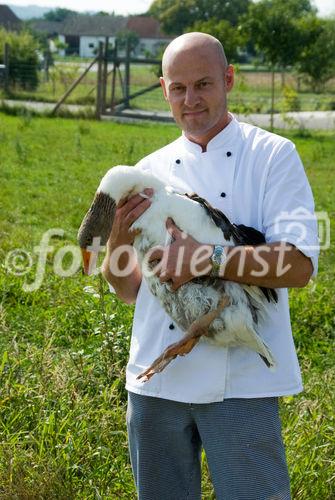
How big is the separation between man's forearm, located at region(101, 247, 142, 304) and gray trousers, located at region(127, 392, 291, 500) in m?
0.45

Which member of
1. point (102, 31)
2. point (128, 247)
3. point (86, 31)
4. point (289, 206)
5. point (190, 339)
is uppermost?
point (289, 206)

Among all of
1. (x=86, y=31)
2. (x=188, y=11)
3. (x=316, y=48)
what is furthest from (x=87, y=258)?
(x=86, y=31)

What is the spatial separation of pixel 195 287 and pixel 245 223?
31 cm

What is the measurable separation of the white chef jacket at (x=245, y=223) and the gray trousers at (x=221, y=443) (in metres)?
0.06

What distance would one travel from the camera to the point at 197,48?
A: 3070 mm

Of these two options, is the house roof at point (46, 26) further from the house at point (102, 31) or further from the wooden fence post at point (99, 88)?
the wooden fence post at point (99, 88)

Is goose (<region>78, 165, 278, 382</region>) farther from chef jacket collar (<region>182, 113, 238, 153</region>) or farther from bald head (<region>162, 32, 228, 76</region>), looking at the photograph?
bald head (<region>162, 32, 228, 76</region>)

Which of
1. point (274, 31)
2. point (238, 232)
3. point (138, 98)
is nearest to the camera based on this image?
point (238, 232)

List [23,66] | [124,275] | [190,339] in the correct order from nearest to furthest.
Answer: [190,339] → [124,275] → [23,66]

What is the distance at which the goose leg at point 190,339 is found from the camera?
3018mm

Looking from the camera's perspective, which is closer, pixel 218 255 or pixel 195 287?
pixel 218 255

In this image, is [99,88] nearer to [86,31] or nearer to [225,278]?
[225,278]

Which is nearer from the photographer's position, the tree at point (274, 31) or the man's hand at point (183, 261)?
the man's hand at point (183, 261)

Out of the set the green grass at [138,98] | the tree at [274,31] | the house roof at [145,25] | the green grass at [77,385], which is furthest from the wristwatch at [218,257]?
the house roof at [145,25]
